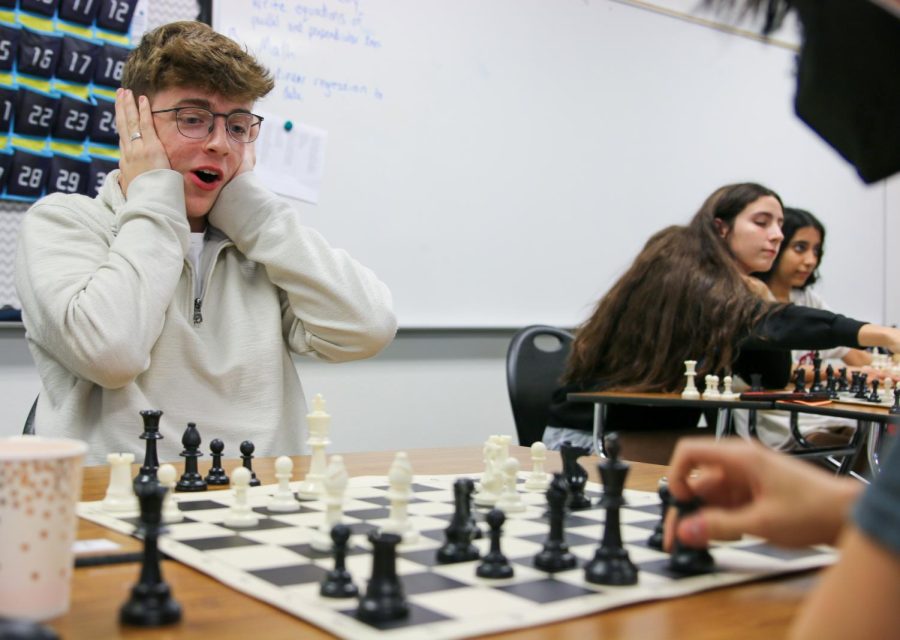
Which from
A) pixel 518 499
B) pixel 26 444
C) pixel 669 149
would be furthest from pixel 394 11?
pixel 26 444

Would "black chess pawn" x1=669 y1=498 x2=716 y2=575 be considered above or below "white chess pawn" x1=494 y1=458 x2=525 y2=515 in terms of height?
below

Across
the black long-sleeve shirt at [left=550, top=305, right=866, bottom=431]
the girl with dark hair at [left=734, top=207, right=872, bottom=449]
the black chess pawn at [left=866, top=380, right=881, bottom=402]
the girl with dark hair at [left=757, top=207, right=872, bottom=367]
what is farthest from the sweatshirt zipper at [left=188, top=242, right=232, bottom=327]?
the girl with dark hair at [left=757, top=207, right=872, bottom=367]

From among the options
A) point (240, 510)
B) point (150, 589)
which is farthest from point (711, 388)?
point (150, 589)

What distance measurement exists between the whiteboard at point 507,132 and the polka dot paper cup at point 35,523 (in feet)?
9.54

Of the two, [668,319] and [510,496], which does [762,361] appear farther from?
[510,496]

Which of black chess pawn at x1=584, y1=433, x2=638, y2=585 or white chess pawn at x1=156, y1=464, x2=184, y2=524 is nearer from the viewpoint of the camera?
black chess pawn at x1=584, y1=433, x2=638, y2=585

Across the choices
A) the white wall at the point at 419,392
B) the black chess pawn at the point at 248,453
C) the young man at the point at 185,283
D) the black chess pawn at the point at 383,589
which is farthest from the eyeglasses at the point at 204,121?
the white wall at the point at 419,392

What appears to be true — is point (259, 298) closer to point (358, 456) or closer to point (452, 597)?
point (358, 456)

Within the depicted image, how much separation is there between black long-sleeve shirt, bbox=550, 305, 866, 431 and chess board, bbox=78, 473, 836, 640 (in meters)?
1.96

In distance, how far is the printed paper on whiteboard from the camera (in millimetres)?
3498

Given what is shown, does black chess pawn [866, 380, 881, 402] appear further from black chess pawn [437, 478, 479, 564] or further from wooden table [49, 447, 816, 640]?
black chess pawn [437, 478, 479, 564]

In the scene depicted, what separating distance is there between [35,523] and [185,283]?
4.56 feet

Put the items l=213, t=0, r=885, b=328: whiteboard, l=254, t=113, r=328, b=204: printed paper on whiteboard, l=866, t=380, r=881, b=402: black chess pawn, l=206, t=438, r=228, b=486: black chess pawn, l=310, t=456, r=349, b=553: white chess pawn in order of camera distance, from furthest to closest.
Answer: l=213, t=0, r=885, b=328: whiteboard, l=254, t=113, r=328, b=204: printed paper on whiteboard, l=866, t=380, r=881, b=402: black chess pawn, l=206, t=438, r=228, b=486: black chess pawn, l=310, t=456, r=349, b=553: white chess pawn

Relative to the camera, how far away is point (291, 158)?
11.7 feet
